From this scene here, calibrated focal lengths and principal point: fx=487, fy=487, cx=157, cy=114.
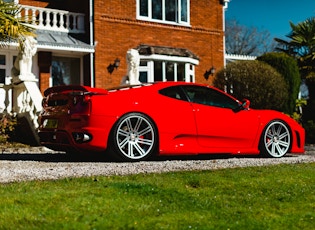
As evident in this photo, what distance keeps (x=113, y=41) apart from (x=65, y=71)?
2303 mm

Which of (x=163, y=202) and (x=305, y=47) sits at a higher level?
(x=305, y=47)

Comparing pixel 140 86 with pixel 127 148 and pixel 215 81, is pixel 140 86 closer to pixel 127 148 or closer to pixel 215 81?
pixel 127 148

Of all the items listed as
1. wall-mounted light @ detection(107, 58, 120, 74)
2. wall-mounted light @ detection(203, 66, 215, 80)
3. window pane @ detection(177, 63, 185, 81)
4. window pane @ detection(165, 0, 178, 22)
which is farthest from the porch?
wall-mounted light @ detection(203, 66, 215, 80)

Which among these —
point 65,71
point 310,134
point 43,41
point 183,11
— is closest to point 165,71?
point 183,11

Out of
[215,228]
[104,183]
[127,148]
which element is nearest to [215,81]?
[127,148]

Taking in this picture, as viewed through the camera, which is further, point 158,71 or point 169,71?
point 169,71

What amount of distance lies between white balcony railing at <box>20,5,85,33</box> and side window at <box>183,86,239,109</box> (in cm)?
Result: 1049

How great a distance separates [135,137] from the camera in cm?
742

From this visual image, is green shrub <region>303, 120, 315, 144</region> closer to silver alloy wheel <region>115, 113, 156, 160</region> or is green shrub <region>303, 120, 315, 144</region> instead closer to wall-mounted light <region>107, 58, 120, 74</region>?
wall-mounted light <region>107, 58, 120, 74</region>

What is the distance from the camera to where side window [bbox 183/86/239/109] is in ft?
26.8

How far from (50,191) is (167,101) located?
3.72 metres

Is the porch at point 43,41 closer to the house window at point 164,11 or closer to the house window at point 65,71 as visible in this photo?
the house window at point 65,71

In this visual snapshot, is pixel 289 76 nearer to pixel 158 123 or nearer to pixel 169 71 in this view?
pixel 169 71

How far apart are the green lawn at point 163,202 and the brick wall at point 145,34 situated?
42.3 feet
